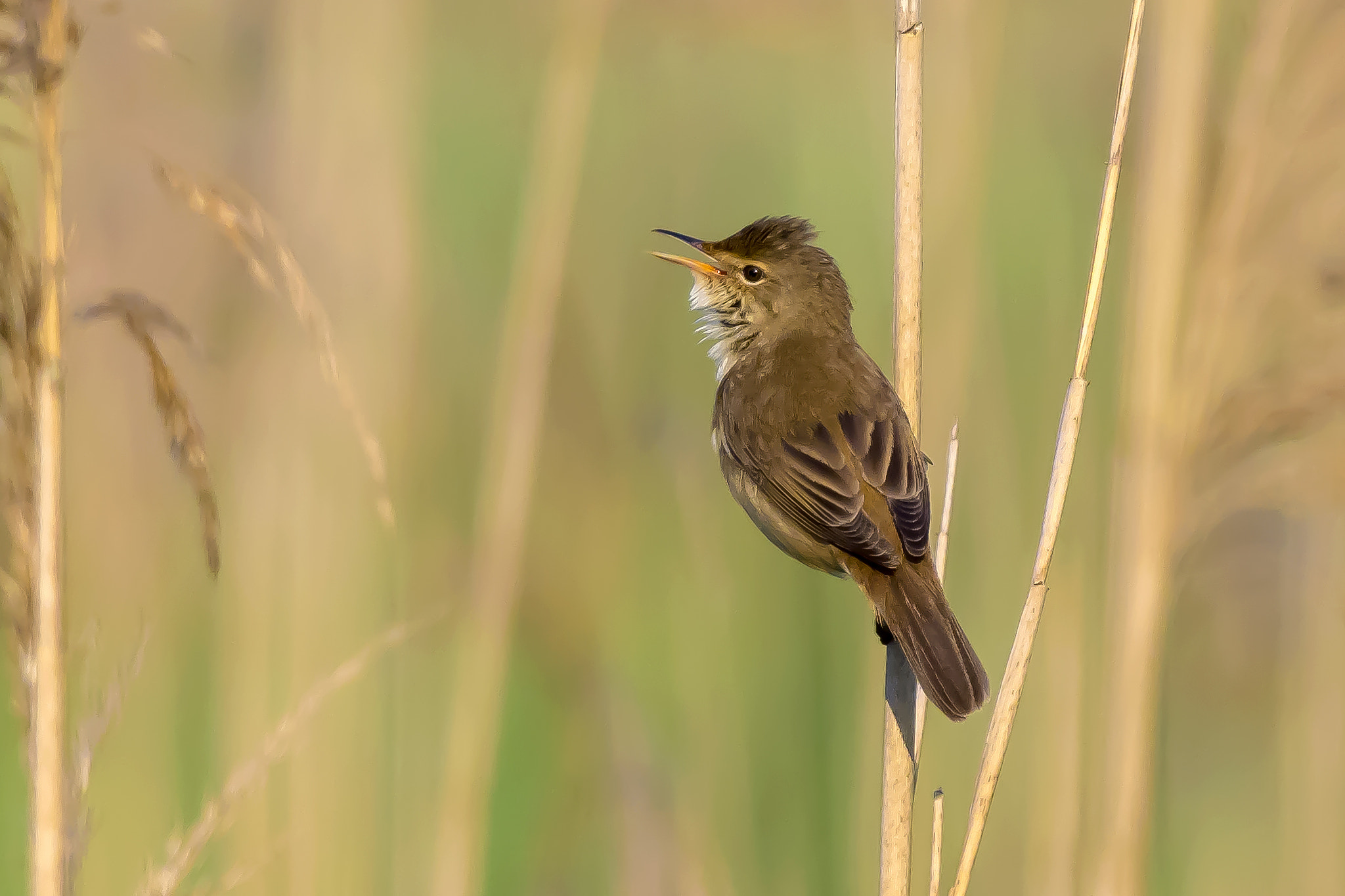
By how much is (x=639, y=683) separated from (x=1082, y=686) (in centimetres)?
105

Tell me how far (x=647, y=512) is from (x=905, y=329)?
4.31 feet

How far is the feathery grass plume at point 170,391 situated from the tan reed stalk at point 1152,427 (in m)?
1.71

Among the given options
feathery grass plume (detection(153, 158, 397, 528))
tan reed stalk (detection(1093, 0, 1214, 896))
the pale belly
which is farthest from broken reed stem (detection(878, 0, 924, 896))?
feathery grass plume (detection(153, 158, 397, 528))

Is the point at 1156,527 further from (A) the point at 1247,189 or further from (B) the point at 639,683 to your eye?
(B) the point at 639,683

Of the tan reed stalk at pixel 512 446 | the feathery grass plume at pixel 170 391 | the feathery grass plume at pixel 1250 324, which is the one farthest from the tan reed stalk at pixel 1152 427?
the feathery grass plume at pixel 170 391

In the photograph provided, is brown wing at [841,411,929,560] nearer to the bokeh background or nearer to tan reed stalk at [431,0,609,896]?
the bokeh background

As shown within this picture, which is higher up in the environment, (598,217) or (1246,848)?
(598,217)

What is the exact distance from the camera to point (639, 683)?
10.6 feet

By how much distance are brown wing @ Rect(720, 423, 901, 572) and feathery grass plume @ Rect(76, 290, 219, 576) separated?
1.26m

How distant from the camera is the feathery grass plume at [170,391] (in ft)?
4.26

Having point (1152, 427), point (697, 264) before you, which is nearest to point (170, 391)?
point (697, 264)

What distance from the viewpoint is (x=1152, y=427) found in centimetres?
244

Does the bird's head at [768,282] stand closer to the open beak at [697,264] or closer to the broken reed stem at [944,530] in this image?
the open beak at [697,264]

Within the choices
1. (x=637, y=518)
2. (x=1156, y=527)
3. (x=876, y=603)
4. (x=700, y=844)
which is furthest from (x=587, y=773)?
(x=1156, y=527)
